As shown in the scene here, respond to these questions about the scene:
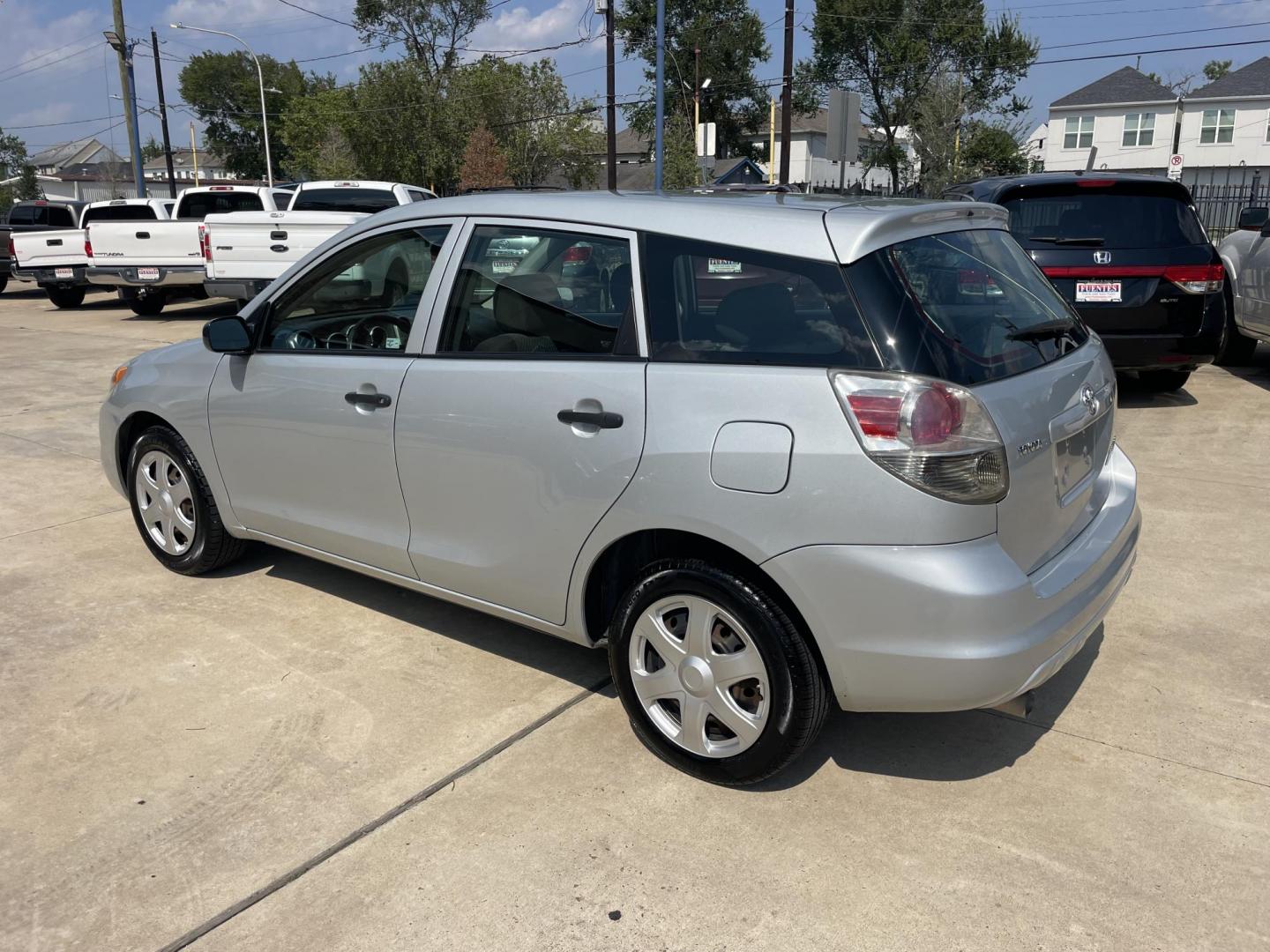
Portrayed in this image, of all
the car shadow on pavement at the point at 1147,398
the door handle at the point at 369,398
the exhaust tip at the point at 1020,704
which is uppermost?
the door handle at the point at 369,398

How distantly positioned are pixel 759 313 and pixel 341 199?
48.9 ft

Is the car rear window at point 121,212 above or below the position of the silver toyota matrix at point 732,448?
above

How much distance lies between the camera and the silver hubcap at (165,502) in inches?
192

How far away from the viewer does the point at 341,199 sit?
648 inches

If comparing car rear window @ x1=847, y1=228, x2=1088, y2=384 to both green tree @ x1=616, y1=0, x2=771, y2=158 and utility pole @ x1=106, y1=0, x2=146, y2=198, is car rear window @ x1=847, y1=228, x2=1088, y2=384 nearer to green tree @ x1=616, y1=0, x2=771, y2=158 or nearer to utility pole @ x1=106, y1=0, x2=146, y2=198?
utility pole @ x1=106, y1=0, x2=146, y2=198

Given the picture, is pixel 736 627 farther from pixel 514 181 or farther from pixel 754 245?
pixel 514 181

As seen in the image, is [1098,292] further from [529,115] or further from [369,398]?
[529,115]

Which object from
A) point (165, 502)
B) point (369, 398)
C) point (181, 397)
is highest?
point (369, 398)

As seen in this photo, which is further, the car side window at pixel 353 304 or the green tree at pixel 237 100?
the green tree at pixel 237 100

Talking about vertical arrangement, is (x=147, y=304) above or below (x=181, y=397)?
below

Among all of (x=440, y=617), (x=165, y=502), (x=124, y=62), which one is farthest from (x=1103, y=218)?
(x=124, y=62)

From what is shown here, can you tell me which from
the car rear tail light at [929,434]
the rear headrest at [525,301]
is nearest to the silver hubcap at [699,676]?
the car rear tail light at [929,434]

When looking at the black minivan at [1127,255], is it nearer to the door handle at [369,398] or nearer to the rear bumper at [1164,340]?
the rear bumper at [1164,340]

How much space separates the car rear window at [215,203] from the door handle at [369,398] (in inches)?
598
